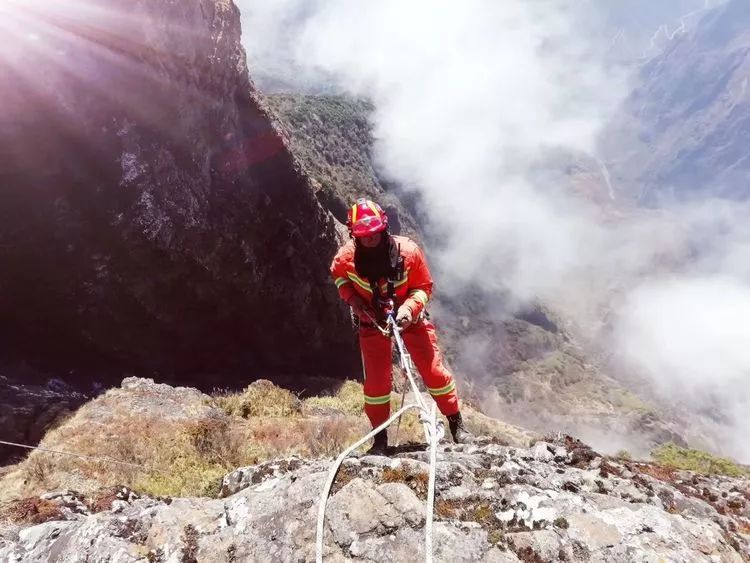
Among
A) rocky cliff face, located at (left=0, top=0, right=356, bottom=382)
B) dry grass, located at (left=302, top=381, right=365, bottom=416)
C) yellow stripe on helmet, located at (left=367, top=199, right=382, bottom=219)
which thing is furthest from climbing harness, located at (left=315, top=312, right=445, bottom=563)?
rocky cliff face, located at (left=0, top=0, right=356, bottom=382)

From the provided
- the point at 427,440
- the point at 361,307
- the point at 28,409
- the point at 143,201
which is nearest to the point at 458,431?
the point at 361,307

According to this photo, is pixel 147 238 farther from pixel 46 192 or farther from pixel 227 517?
pixel 227 517

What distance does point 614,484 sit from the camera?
6164mm

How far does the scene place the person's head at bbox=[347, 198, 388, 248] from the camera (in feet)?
22.0

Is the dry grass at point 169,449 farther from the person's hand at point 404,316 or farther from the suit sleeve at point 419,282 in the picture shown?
the suit sleeve at point 419,282

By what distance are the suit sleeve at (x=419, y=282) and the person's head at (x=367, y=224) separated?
0.68 m

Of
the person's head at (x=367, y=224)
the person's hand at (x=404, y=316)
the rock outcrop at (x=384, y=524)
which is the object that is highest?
the person's head at (x=367, y=224)

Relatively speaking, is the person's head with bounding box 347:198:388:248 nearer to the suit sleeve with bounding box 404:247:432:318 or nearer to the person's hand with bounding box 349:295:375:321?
the suit sleeve with bounding box 404:247:432:318

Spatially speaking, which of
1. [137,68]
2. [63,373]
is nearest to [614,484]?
[63,373]

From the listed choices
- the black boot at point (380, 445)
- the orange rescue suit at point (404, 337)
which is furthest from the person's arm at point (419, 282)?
the black boot at point (380, 445)

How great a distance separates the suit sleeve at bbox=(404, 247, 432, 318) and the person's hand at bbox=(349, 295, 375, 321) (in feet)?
2.04

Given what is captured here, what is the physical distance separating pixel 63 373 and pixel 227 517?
78.2 ft

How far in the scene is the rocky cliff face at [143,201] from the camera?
2353cm

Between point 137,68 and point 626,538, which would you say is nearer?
point 626,538
